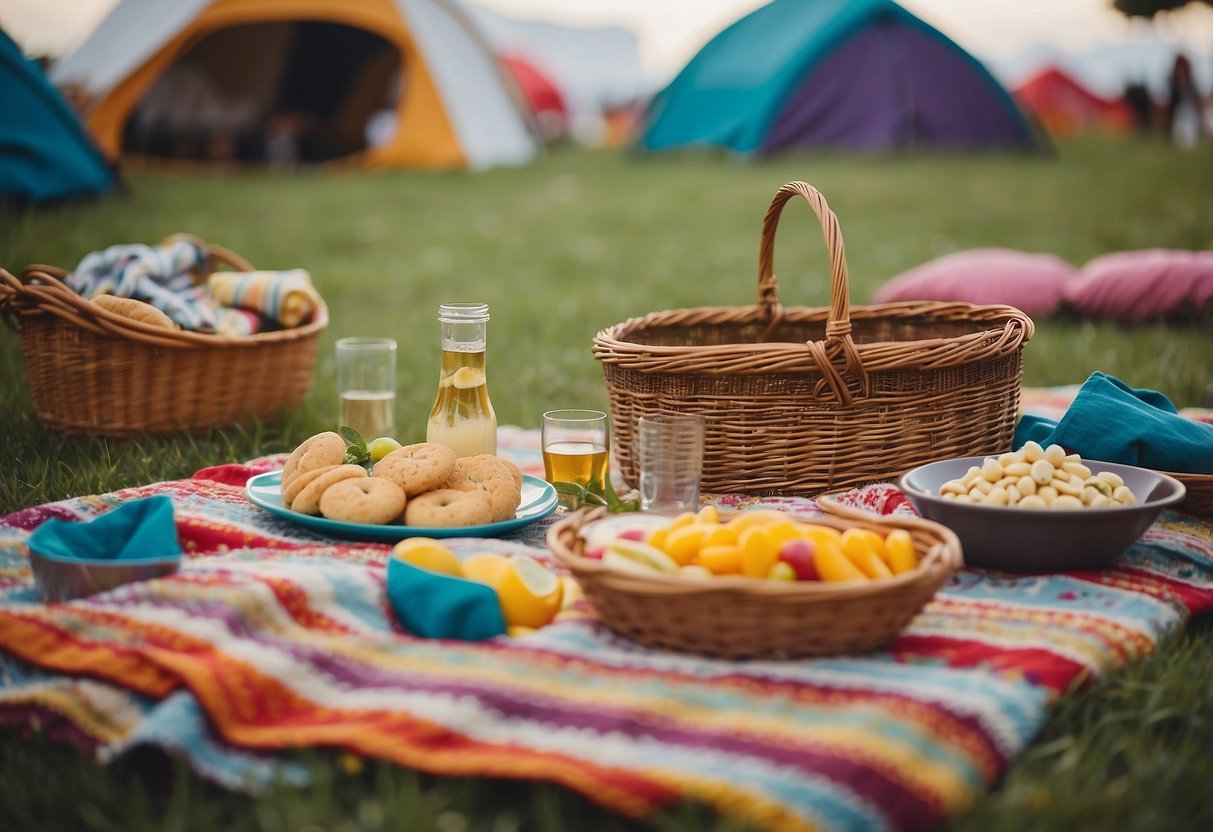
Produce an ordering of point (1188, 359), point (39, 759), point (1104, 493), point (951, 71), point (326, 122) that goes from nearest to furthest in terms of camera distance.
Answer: point (39, 759) < point (1104, 493) < point (1188, 359) < point (951, 71) < point (326, 122)

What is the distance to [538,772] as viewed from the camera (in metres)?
1.40

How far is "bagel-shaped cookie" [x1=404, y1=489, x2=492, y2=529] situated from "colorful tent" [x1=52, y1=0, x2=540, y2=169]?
8.63m

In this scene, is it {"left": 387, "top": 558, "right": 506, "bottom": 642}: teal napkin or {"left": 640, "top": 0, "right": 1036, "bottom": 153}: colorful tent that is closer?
{"left": 387, "top": 558, "right": 506, "bottom": 642}: teal napkin

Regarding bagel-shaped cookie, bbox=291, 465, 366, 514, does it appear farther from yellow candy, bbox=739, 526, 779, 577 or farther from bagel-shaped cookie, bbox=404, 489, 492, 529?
yellow candy, bbox=739, 526, 779, 577

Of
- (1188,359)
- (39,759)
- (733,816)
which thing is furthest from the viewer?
(1188,359)

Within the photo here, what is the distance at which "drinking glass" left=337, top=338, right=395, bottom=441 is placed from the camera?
296 centimetres

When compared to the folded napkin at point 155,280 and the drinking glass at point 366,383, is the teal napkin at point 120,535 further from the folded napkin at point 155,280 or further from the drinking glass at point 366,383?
the folded napkin at point 155,280

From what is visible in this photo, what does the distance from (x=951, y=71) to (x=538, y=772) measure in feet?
37.4

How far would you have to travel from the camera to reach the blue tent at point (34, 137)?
21.1ft

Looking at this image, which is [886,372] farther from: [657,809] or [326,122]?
[326,122]

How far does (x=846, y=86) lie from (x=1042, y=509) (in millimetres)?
10288

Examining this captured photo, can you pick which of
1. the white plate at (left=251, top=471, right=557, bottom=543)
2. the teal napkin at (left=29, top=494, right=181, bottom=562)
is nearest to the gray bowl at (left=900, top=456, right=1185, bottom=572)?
the white plate at (left=251, top=471, right=557, bottom=543)

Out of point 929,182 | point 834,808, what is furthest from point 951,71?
point 834,808

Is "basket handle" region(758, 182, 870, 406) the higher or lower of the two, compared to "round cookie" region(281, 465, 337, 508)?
higher
